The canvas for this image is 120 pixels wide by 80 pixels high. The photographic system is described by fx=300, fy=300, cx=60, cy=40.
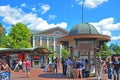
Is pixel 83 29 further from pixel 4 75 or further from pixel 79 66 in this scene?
pixel 4 75

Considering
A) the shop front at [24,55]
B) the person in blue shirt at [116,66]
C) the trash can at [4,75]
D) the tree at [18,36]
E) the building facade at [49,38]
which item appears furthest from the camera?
A: the building facade at [49,38]

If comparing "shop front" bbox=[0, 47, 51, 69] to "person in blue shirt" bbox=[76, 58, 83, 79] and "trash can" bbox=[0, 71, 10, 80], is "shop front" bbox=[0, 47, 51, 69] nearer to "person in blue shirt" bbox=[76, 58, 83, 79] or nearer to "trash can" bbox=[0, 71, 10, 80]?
"person in blue shirt" bbox=[76, 58, 83, 79]

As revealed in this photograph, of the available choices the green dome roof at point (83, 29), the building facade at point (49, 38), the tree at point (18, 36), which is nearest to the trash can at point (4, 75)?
the green dome roof at point (83, 29)

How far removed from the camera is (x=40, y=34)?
Result: 93.8m

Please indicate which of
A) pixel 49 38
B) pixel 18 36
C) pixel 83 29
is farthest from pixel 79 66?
pixel 49 38

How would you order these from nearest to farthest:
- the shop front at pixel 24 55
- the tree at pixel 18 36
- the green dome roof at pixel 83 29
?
1. the green dome roof at pixel 83 29
2. the shop front at pixel 24 55
3. the tree at pixel 18 36

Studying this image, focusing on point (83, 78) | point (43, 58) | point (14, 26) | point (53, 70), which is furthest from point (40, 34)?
point (83, 78)

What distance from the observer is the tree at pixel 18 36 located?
68812mm

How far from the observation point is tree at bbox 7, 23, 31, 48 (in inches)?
2709

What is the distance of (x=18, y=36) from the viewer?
70.6 meters

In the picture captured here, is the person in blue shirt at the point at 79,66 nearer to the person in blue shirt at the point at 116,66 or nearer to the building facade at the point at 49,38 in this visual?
the person in blue shirt at the point at 116,66

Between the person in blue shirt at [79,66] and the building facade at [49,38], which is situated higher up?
the building facade at [49,38]

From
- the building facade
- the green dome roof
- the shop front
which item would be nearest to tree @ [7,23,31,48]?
the building facade

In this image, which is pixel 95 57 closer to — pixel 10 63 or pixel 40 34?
pixel 10 63
